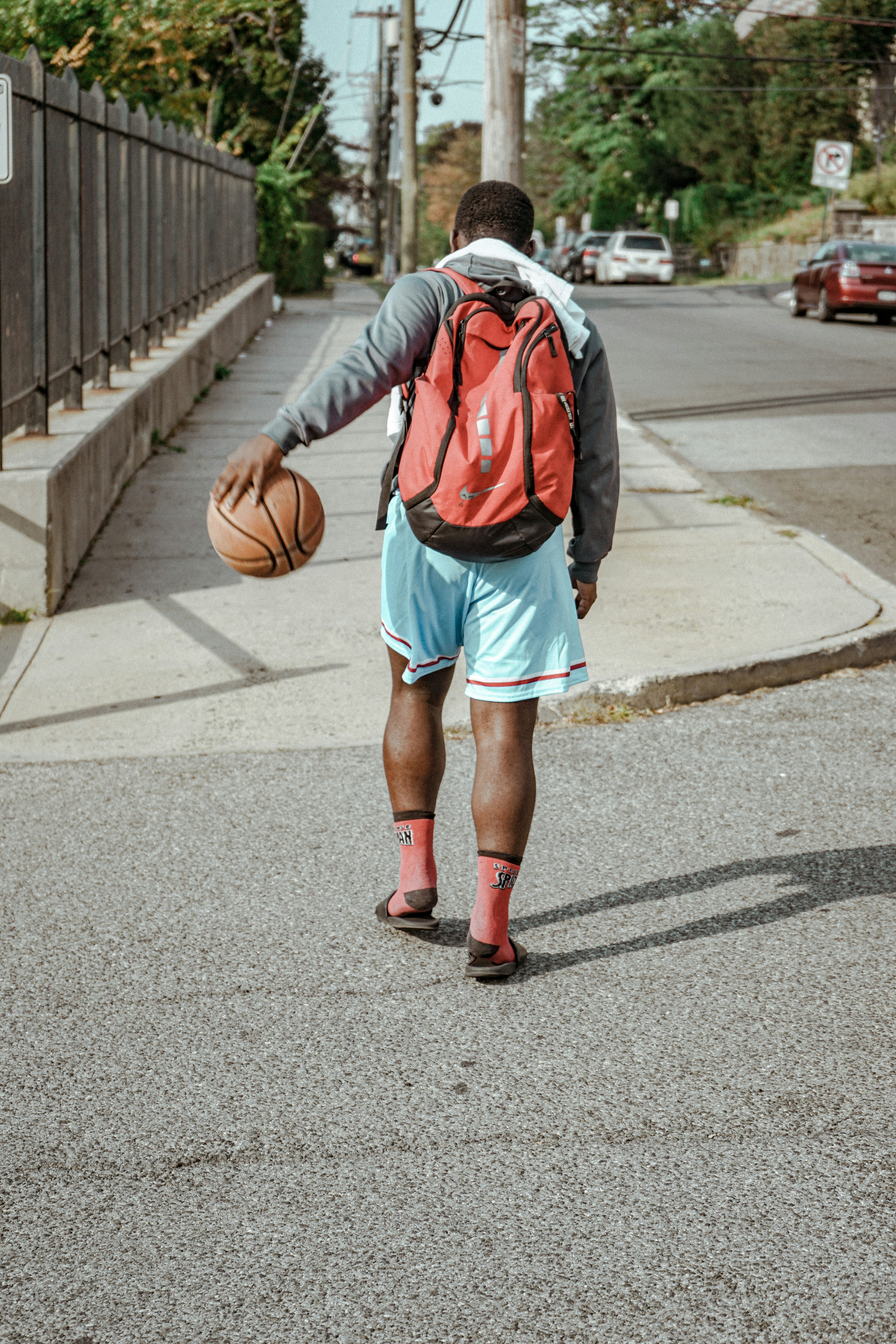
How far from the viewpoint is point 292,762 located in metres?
5.23

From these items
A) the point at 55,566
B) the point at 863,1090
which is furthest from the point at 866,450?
the point at 863,1090

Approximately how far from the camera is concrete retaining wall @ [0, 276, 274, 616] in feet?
22.0

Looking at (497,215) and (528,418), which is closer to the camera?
(528,418)

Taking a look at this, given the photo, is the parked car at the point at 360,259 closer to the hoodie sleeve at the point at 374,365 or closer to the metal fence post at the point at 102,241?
the metal fence post at the point at 102,241

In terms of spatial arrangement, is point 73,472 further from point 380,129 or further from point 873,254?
point 380,129

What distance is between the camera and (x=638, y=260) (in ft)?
142

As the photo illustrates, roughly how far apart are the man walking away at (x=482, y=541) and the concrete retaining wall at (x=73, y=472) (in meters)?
3.48

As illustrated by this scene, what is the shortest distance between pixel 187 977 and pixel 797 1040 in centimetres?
149

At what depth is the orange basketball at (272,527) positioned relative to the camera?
128 inches

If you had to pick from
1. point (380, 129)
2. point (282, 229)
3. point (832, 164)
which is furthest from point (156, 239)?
point (380, 129)

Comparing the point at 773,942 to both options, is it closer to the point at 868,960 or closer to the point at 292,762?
the point at 868,960

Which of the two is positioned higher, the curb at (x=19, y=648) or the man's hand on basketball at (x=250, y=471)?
the man's hand on basketball at (x=250, y=471)

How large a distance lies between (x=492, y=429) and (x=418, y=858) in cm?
121

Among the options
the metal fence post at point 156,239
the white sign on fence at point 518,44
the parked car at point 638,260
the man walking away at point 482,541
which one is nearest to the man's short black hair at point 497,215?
the man walking away at point 482,541
